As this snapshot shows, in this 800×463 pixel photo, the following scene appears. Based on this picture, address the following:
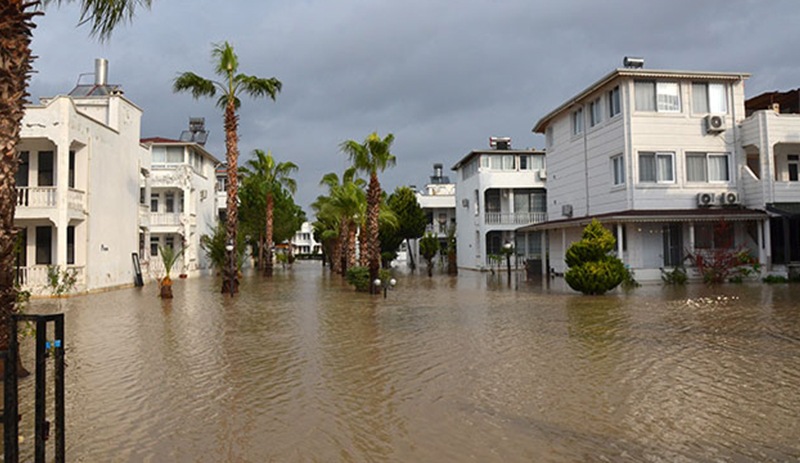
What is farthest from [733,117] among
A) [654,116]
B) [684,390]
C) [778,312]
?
[684,390]

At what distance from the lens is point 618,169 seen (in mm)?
26234

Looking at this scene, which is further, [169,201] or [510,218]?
[510,218]

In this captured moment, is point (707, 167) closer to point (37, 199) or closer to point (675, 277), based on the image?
point (675, 277)

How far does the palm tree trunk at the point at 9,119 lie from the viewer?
278 inches

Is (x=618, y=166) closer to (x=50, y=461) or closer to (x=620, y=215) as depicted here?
(x=620, y=215)

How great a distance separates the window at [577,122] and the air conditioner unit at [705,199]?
22.1 ft

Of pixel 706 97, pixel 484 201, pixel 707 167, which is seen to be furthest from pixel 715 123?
pixel 484 201

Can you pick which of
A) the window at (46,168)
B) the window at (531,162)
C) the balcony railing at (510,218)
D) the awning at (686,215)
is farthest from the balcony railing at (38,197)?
the window at (531,162)

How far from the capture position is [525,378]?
7.71m

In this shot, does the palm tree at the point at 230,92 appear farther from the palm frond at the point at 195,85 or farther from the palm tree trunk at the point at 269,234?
the palm tree trunk at the point at 269,234

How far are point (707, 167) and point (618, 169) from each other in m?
3.78

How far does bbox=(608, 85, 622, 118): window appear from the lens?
2567 centimetres

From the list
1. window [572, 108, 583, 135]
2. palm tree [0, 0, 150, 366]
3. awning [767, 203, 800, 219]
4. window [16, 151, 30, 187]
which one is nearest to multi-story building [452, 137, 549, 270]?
window [572, 108, 583, 135]

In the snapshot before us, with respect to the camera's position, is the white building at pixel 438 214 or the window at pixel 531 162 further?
the white building at pixel 438 214
